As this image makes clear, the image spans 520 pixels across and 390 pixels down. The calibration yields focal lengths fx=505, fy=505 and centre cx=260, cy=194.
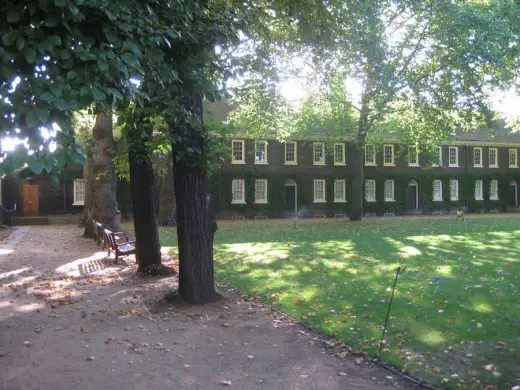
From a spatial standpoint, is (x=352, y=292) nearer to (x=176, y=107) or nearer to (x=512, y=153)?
(x=176, y=107)

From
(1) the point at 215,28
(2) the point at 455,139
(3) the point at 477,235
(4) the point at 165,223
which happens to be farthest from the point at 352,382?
(2) the point at 455,139

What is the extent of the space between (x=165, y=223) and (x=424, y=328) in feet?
86.0

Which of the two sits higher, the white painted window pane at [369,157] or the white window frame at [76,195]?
the white painted window pane at [369,157]

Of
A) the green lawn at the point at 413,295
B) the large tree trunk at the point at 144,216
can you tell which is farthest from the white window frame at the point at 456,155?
the large tree trunk at the point at 144,216

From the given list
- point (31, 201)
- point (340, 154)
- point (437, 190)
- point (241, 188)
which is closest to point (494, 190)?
point (437, 190)

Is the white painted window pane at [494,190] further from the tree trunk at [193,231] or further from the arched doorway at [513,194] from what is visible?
the tree trunk at [193,231]

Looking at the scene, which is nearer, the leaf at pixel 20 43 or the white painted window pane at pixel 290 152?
the leaf at pixel 20 43

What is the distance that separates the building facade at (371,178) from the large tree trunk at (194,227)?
84.9ft

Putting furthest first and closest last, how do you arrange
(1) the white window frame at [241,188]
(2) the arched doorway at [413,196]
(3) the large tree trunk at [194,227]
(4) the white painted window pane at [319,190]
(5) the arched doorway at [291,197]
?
(2) the arched doorway at [413,196] < (4) the white painted window pane at [319,190] < (5) the arched doorway at [291,197] < (1) the white window frame at [241,188] < (3) the large tree trunk at [194,227]

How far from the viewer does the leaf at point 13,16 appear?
157 inches

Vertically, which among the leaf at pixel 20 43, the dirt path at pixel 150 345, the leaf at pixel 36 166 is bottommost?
the dirt path at pixel 150 345

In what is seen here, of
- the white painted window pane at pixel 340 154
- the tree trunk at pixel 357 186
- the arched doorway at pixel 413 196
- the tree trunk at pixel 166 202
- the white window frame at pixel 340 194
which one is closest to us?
the tree trunk at pixel 166 202

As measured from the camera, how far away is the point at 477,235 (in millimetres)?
21531

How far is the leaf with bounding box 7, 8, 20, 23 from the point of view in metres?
4.00
